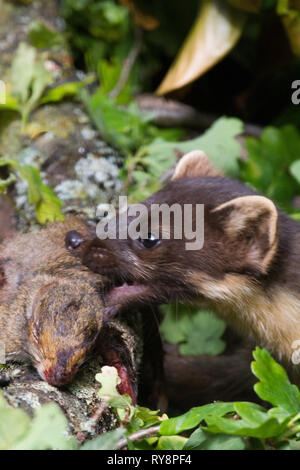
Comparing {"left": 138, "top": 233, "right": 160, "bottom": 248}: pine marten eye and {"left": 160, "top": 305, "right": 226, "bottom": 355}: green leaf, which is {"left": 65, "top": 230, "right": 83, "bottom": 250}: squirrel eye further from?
{"left": 160, "top": 305, "right": 226, "bottom": 355}: green leaf

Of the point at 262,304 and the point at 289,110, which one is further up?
the point at 289,110

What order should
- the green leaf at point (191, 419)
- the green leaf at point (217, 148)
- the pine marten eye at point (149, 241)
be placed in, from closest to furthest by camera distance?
1. the green leaf at point (191, 419)
2. the pine marten eye at point (149, 241)
3. the green leaf at point (217, 148)

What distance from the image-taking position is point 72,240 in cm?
322

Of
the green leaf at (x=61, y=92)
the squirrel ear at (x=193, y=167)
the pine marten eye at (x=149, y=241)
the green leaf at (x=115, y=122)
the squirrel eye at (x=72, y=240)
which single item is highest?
Result: the green leaf at (x=61, y=92)

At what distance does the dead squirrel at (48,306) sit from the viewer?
2523 millimetres

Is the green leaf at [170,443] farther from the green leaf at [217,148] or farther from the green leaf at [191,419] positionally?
the green leaf at [217,148]

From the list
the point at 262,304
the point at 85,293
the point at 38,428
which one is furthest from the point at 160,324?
the point at 38,428

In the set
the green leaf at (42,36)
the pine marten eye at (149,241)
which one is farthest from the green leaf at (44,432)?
the green leaf at (42,36)

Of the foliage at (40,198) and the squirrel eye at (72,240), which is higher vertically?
the foliage at (40,198)

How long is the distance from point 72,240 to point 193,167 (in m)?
0.95

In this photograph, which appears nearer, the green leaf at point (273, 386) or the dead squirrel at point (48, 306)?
the green leaf at point (273, 386)

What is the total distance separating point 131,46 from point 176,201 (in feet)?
9.11

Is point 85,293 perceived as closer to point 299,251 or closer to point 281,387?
point 281,387
